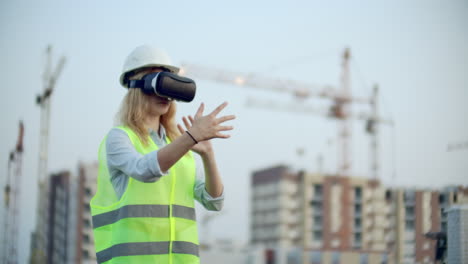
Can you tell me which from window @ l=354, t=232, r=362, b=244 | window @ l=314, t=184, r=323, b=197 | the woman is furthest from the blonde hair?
window @ l=354, t=232, r=362, b=244

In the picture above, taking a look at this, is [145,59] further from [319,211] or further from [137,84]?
[319,211]

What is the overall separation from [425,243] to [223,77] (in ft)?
223

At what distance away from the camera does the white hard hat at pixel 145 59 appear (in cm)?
274

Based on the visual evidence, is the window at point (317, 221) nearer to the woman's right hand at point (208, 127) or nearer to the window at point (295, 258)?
the window at point (295, 258)

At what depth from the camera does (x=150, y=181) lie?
7.84 ft

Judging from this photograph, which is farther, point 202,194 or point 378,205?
point 378,205

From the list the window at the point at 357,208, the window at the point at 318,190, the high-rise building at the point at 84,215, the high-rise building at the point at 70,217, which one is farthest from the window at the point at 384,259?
the window at the point at 357,208

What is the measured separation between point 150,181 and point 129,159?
0.44ft

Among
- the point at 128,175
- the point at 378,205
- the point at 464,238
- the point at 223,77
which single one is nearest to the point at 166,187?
the point at 128,175

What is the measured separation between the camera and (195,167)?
113 inches

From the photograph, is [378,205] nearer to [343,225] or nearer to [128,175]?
Result: [343,225]

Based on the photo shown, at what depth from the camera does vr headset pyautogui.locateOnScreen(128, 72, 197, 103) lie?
256cm

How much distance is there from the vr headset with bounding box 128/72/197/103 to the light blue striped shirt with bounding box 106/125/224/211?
23 cm

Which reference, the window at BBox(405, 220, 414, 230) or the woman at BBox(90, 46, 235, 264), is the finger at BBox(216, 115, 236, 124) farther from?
the window at BBox(405, 220, 414, 230)
